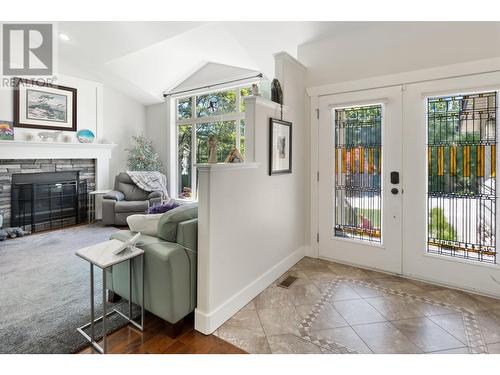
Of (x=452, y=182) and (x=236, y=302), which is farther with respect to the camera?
(x=452, y=182)

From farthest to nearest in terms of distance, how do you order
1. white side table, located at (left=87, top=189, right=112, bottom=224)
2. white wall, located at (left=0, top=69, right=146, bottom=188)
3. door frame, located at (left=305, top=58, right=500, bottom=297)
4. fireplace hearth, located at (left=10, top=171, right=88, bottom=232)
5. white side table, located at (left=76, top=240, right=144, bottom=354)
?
white side table, located at (left=87, top=189, right=112, bottom=224)
white wall, located at (left=0, top=69, right=146, bottom=188)
fireplace hearth, located at (left=10, top=171, right=88, bottom=232)
door frame, located at (left=305, top=58, right=500, bottom=297)
white side table, located at (left=76, top=240, right=144, bottom=354)

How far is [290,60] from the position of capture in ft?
10.4

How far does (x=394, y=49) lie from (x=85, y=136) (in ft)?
18.3

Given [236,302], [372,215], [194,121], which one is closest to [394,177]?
[372,215]

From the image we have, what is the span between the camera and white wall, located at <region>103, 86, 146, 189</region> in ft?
20.1

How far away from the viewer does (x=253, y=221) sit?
2.56 meters

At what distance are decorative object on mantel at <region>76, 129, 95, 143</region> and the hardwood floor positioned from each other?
15.5 ft

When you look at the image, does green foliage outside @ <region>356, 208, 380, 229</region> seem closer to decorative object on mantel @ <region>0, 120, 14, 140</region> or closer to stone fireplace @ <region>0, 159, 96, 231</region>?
stone fireplace @ <region>0, 159, 96, 231</region>

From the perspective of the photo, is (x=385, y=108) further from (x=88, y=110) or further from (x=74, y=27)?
(x=88, y=110)

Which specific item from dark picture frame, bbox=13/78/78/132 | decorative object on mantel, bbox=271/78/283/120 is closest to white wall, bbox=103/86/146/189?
dark picture frame, bbox=13/78/78/132

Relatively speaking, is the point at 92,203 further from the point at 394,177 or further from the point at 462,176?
the point at 462,176

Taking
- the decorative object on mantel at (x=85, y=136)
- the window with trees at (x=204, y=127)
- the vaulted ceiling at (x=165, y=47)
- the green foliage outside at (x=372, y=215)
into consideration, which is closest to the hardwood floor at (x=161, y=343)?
the green foliage outside at (x=372, y=215)

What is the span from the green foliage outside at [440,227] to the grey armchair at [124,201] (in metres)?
4.60

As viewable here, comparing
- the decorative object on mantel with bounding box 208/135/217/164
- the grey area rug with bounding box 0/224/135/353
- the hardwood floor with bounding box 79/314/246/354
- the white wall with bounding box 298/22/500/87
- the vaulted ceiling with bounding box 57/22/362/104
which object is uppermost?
the vaulted ceiling with bounding box 57/22/362/104
